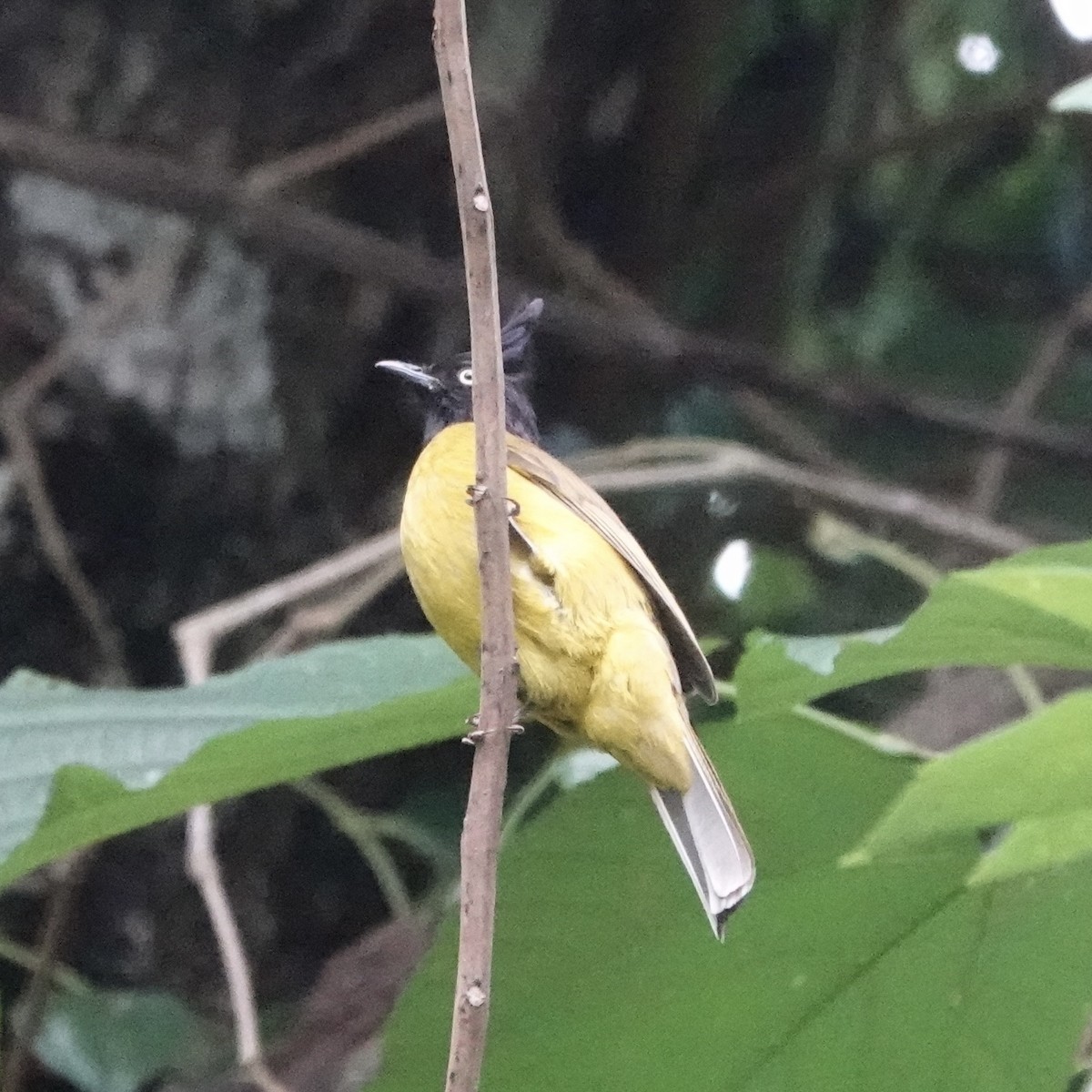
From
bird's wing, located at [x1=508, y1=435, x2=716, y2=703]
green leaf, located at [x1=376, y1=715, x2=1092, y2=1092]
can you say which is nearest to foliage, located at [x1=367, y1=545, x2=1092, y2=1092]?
green leaf, located at [x1=376, y1=715, x2=1092, y2=1092]

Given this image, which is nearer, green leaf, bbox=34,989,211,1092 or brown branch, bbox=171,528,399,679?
brown branch, bbox=171,528,399,679

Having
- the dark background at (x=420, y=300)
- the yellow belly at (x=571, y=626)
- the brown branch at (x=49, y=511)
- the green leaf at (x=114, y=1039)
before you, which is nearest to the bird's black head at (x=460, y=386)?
the yellow belly at (x=571, y=626)

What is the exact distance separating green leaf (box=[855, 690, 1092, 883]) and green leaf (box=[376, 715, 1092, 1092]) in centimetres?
49

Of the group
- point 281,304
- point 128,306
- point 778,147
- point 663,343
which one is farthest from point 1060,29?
point 128,306

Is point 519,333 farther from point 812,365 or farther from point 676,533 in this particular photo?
point 812,365

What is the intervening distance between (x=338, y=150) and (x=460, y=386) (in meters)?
1.06

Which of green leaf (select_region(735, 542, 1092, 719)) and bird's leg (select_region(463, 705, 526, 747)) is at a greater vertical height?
bird's leg (select_region(463, 705, 526, 747))

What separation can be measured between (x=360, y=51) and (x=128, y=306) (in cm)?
71

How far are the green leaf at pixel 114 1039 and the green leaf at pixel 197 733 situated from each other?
1.37 metres

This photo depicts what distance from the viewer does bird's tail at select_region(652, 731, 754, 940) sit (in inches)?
56.0

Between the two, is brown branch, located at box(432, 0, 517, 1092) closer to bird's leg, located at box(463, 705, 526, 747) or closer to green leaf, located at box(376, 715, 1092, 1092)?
bird's leg, located at box(463, 705, 526, 747)

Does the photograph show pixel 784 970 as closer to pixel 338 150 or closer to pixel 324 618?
pixel 324 618

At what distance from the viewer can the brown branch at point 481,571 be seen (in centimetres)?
99

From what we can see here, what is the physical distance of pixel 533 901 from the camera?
1480 millimetres
